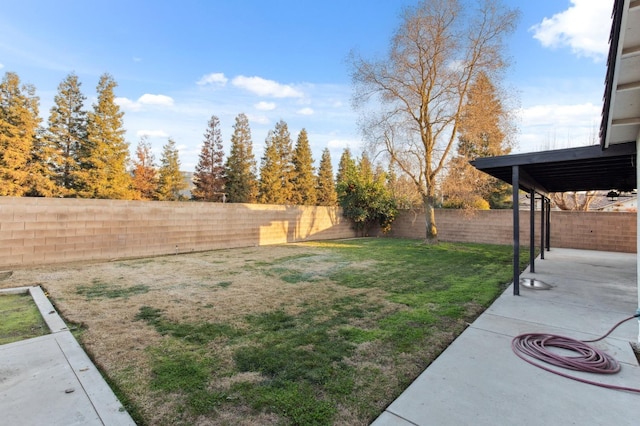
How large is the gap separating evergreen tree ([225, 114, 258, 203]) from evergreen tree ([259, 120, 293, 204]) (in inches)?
39.1

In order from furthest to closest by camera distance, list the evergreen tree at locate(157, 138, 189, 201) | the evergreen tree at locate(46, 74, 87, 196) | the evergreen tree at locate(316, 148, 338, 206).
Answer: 1. the evergreen tree at locate(316, 148, 338, 206)
2. the evergreen tree at locate(157, 138, 189, 201)
3. the evergreen tree at locate(46, 74, 87, 196)

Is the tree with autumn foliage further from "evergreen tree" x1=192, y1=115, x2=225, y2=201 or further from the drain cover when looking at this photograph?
"evergreen tree" x1=192, y1=115, x2=225, y2=201

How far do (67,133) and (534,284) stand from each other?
20168mm

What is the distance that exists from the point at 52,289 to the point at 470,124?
11.4 meters

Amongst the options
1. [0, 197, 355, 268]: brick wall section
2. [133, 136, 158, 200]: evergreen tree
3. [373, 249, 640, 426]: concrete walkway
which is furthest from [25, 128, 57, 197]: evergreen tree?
[373, 249, 640, 426]: concrete walkway

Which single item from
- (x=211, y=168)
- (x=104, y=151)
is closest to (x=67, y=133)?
(x=104, y=151)

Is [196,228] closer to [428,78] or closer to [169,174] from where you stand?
[428,78]

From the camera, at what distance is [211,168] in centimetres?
2173

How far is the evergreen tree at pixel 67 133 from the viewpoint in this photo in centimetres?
1500

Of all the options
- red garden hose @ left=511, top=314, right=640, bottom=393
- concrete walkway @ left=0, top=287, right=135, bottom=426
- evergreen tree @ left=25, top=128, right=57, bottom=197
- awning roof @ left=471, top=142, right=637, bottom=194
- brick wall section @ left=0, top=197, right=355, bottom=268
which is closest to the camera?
A: concrete walkway @ left=0, top=287, right=135, bottom=426

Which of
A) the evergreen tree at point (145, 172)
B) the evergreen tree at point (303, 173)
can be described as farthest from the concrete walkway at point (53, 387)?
the evergreen tree at point (303, 173)

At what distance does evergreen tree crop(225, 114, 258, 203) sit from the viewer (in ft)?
69.1

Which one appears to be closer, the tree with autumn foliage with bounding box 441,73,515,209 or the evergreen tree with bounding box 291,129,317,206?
the tree with autumn foliage with bounding box 441,73,515,209

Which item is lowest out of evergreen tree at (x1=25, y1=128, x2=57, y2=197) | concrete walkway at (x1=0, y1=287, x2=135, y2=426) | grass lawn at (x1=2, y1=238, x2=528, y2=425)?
grass lawn at (x1=2, y1=238, x2=528, y2=425)
